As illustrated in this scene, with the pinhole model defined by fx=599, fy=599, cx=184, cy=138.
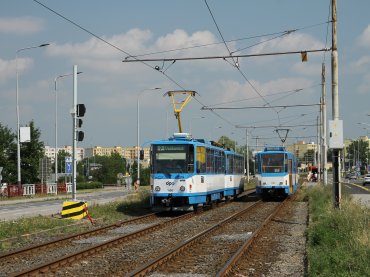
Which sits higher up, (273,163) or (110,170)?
(273,163)

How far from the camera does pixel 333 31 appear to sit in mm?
21516

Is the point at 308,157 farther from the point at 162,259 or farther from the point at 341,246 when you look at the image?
the point at 162,259

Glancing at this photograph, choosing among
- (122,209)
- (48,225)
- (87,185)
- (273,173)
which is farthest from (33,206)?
(87,185)

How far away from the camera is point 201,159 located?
83.4ft

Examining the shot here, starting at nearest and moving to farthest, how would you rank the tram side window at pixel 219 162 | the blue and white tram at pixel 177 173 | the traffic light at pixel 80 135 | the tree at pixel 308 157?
the traffic light at pixel 80 135 → the blue and white tram at pixel 177 173 → the tram side window at pixel 219 162 → the tree at pixel 308 157

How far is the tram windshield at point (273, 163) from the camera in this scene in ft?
116

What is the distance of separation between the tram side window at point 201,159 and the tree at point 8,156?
41395 mm

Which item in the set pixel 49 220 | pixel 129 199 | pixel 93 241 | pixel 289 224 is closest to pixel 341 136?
→ pixel 289 224

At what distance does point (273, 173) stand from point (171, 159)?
1244 cm

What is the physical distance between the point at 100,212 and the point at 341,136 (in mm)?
10559

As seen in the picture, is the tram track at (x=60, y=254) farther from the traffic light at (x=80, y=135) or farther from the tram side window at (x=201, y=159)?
the tram side window at (x=201, y=159)

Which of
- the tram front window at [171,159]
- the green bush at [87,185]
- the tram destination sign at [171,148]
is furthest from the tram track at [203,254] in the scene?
the green bush at [87,185]

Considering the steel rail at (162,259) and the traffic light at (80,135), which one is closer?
the steel rail at (162,259)

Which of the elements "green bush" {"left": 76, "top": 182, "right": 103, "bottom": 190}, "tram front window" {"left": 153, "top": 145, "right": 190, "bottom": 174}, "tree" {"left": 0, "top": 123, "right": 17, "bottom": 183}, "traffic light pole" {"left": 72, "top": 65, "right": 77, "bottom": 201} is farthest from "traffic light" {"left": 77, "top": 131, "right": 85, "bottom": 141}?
"green bush" {"left": 76, "top": 182, "right": 103, "bottom": 190}
